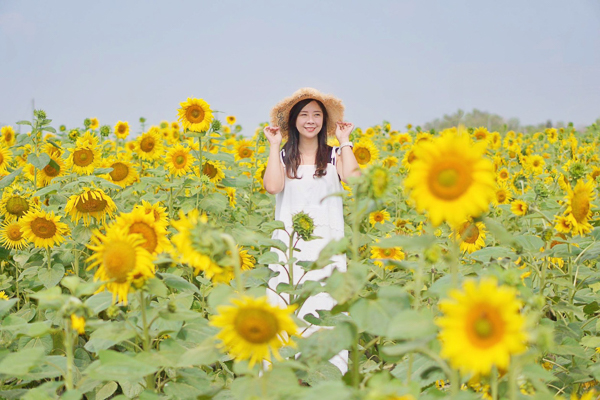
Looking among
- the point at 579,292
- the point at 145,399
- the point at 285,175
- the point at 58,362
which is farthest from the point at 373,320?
the point at 285,175

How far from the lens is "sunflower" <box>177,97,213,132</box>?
11.4 ft

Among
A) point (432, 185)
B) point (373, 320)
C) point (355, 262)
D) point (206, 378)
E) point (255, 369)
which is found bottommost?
point (206, 378)

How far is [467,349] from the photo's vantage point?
89 cm

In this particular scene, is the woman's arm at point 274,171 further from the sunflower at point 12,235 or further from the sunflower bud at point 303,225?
the sunflower bud at point 303,225

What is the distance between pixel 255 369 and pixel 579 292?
6.39 ft

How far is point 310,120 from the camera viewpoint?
360cm

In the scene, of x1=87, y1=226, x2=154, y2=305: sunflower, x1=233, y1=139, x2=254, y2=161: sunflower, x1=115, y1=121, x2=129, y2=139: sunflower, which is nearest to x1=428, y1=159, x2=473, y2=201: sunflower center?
x1=87, y1=226, x2=154, y2=305: sunflower

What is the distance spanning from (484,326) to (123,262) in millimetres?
819

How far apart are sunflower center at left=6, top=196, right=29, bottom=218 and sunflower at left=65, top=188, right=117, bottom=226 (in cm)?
52

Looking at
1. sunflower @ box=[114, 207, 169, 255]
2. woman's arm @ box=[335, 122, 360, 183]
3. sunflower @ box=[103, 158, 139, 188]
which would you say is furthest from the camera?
sunflower @ box=[103, 158, 139, 188]

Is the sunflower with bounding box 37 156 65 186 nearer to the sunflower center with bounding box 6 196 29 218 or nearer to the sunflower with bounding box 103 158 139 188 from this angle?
the sunflower with bounding box 103 158 139 188

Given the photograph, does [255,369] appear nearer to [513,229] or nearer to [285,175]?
[285,175]

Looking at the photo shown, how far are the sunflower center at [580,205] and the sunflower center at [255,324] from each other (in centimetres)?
126

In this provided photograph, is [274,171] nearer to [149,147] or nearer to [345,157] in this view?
[345,157]
